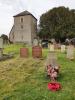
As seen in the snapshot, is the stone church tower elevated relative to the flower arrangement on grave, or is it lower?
elevated

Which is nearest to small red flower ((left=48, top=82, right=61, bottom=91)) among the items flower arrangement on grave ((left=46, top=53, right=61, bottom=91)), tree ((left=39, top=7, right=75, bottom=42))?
flower arrangement on grave ((left=46, top=53, right=61, bottom=91))

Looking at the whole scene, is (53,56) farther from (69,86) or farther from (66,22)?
(66,22)

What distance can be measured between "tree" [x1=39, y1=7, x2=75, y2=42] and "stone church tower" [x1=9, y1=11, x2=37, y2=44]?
413cm

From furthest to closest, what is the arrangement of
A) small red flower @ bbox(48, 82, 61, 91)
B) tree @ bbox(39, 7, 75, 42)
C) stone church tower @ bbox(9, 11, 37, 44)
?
stone church tower @ bbox(9, 11, 37, 44) → tree @ bbox(39, 7, 75, 42) → small red flower @ bbox(48, 82, 61, 91)

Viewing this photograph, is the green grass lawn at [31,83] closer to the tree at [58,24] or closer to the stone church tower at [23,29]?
the tree at [58,24]

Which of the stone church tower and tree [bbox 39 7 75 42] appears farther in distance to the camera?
the stone church tower

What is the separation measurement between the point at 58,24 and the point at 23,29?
12.8 meters

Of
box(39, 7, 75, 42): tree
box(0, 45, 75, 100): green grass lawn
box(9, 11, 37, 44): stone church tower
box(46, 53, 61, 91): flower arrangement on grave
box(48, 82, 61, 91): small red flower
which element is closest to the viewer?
box(0, 45, 75, 100): green grass lawn

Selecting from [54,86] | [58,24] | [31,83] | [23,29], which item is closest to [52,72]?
[31,83]

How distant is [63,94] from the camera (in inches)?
450

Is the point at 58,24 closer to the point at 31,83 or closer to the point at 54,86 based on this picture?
the point at 31,83

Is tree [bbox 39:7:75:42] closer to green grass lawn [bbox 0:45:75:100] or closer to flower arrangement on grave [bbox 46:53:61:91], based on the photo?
green grass lawn [bbox 0:45:75:100]

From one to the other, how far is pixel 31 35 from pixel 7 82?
65170 mm

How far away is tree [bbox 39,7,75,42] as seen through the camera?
70.1 m
